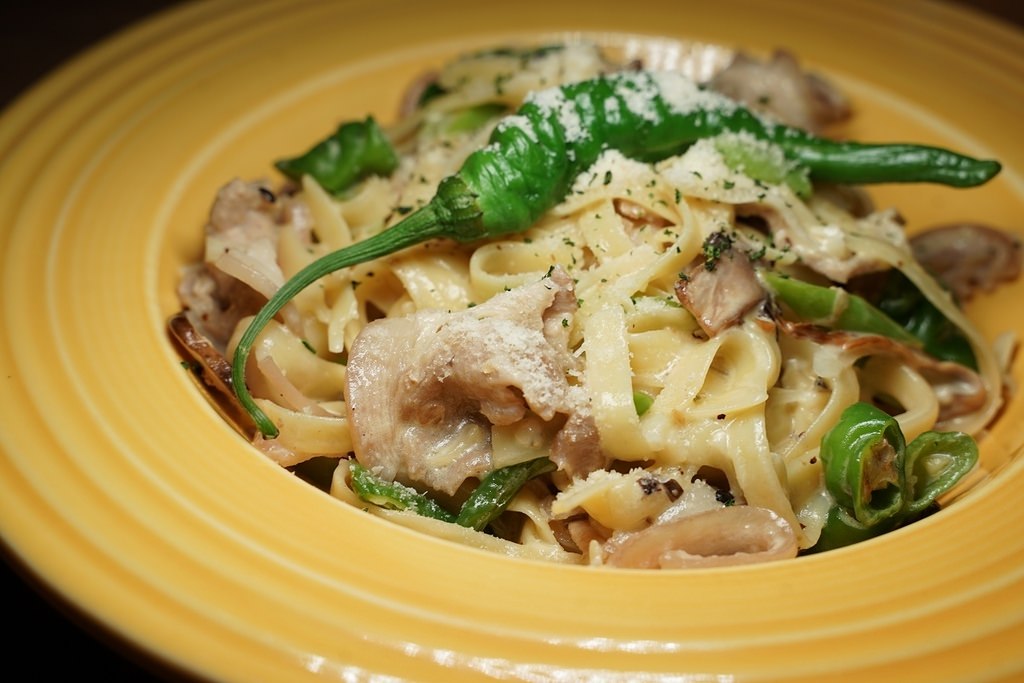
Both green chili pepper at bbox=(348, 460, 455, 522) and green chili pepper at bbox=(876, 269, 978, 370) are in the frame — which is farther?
green chili pepper at bbox=(876, 269, 978, 370)

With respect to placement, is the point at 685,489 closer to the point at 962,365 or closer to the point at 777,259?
the point at 777,259

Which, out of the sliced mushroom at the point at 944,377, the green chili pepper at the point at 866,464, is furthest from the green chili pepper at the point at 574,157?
the green chili pepper at the point at 866,464

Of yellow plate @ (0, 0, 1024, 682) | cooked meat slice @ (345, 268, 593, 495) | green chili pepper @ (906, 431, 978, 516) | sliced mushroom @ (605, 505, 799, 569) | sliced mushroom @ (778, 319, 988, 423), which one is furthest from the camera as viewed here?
sliced mushroom @ (778, 319, 988, 423)

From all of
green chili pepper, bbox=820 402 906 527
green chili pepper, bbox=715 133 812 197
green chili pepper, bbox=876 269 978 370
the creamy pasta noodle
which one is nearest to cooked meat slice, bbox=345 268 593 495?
the creamy pasta noodle

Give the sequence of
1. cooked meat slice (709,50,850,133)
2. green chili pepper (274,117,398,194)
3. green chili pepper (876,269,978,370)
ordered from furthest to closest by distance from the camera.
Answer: cooked meat slice (709,50,850,133) < green chili pepper (274,117,398,194) < green chili pepper (876,269,978,370)

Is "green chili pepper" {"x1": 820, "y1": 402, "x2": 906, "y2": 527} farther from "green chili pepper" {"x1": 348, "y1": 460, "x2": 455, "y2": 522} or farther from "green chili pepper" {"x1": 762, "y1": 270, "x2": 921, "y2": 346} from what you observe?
"green chili pepper" {"x1": 348, "y1": 460, "x2": 455, "y2": 522}

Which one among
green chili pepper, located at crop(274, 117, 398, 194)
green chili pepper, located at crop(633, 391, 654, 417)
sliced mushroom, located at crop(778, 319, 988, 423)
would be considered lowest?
sliced mushroom, located at crop(778, 319, 988, 423)
